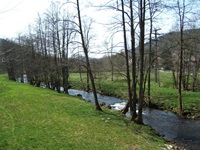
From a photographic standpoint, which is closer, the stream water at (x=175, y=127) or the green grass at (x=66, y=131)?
the green grass at (x=66, y=131)

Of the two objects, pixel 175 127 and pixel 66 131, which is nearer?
pixel 66 131

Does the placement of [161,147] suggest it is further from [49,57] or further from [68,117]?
[49,57]

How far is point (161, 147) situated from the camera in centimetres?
895

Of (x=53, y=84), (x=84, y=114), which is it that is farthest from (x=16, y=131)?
(x=53, y=84)

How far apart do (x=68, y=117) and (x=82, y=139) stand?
3375 mm

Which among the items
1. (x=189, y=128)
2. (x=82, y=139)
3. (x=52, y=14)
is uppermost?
(x=52, y=14)

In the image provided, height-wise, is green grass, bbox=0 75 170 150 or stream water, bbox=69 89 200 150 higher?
green grass, bbox=0 75 170 150

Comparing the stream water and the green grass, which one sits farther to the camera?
the stream water

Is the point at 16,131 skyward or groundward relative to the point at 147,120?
skyward

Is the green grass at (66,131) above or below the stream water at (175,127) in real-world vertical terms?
above

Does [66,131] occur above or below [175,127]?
above

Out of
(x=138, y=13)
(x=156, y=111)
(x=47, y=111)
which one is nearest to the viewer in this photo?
(x=138, y=13)

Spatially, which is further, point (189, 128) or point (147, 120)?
point (147, 120)

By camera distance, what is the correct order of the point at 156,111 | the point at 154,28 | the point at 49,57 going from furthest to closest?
the point at 49,57 < the point at 156,111 < the point at 154,28
